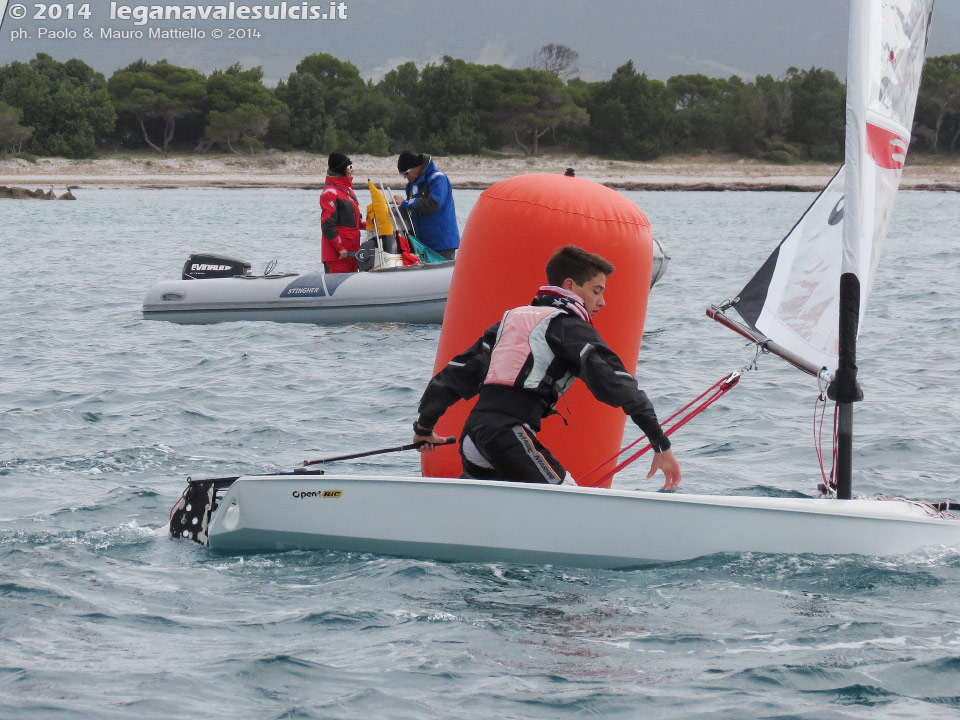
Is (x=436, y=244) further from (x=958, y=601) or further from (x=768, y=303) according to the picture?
(x=958, y=601)

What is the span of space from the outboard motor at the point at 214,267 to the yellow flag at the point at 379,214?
1.29 metres

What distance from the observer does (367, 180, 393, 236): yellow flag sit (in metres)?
10.6

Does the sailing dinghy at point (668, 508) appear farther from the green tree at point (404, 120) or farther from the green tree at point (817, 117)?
the green tree at point (817, 117)

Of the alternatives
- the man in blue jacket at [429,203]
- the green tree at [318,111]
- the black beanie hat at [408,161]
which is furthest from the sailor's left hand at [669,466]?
the green tree at [318,111]

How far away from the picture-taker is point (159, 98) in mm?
59125

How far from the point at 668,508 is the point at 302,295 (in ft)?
23.5

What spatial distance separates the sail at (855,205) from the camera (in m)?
4.21

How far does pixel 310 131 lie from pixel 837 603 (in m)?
56.6

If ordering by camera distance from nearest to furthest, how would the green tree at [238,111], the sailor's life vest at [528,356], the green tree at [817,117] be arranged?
1. the sailor's life vest at [528,356]
2. the green tree at [238,111]
3. the green tree at [817,117]

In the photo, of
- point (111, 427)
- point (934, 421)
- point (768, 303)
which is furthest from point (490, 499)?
point (934, 421)

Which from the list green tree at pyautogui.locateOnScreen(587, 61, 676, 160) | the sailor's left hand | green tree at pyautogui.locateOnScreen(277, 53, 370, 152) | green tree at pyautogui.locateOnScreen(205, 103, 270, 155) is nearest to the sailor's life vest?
the sailor's left hand

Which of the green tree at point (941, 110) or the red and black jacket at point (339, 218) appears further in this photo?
the green tree at point (941, 110)

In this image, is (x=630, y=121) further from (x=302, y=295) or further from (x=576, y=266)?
(x=576, y=266)

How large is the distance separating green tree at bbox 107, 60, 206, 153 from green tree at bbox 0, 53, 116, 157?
6.78ft
